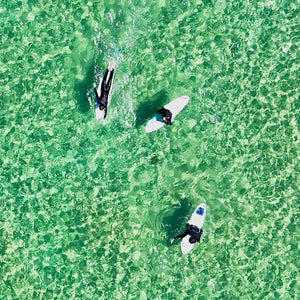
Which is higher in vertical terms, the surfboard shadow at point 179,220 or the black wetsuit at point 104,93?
the black wetsuit at point 104,93

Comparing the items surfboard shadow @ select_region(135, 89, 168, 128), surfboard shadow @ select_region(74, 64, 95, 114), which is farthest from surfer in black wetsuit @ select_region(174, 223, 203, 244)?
surfboard shadow @ select_region(74, 64, 95, 114)

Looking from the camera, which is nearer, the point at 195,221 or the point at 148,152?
the point at 195,221

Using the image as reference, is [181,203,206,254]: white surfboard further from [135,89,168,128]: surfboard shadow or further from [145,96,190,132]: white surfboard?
[135,89,168,128]: surfboard shadow

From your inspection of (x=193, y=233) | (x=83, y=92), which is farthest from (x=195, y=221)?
(x=83, y=92)

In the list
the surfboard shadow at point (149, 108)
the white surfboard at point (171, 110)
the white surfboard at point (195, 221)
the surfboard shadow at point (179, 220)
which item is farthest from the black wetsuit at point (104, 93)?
the white surfboard at point (195, 221)

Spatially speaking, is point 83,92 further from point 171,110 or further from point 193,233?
point 193,233

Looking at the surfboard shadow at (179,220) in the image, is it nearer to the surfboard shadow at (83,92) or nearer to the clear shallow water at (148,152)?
the clear shallow water at (148,152)
